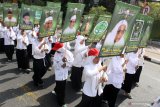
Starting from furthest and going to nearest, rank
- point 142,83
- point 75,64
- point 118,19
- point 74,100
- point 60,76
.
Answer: point 142,83
point 75,64
point 74,100
point 60,76
point 118,19

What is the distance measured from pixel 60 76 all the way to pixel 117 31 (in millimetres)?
2389

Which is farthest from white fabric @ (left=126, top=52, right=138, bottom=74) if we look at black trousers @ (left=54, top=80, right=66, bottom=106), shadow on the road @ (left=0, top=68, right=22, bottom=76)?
shadow on the road @ (left=0, top=68, right=22, bottom=76)

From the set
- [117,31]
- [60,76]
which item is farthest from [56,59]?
[117,31]

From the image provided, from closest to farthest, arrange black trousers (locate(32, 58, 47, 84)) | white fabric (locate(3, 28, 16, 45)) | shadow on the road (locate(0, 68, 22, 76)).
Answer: black trousers (locate(32, 58, 47, 84)), shadow on the road (locate(0, 68, 22, 76)), white fabric (locate(3, 28, 16, 45))

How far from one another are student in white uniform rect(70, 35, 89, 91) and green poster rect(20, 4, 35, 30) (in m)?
1.95

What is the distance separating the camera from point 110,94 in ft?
25.5

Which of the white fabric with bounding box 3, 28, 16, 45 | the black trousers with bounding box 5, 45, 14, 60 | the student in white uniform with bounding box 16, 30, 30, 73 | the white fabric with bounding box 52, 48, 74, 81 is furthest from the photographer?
the black trousers with bounding box 5, 45, 14, 60

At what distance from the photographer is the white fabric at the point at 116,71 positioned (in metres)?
7.51

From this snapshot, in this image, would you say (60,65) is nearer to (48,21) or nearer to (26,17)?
(48,21)

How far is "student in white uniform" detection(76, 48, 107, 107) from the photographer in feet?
21.5

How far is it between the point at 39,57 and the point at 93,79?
9.62ft

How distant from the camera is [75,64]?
9133mm

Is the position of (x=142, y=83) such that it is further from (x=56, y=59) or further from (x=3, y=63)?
(x=3, y=63)

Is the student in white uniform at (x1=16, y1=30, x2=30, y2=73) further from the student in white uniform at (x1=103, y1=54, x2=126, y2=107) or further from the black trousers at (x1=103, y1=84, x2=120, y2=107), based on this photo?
the student in white uniform at (x1=103, y1=54, x2=126, y2=107)
